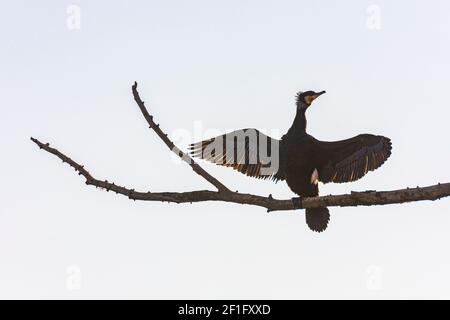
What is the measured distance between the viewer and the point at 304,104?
834 cm

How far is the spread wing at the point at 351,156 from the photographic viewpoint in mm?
7773

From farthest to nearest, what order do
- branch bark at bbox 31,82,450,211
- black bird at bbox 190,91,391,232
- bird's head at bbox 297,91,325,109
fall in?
bird's head at bbox 297,91,325,109 < black bird at bbox 190,91,391,232 < branch bark at bbox 31,82,450,211

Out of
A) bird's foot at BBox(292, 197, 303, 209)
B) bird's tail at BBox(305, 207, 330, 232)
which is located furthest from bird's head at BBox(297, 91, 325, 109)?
bird's foot at BBox(292, 197, 303, 209)

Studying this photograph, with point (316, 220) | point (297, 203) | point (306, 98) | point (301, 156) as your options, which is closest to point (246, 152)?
point (301, 156)

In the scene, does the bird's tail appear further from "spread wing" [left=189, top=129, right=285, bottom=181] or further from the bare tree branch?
the bare tree branch

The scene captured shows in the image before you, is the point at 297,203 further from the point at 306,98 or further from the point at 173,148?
the point at 306,98

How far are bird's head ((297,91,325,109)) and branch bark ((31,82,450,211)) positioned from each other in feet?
12.2

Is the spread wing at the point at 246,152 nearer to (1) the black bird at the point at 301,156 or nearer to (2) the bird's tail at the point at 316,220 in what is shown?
(1) the black bird at the point at 301,156

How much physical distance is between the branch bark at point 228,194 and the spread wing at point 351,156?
3125 mm

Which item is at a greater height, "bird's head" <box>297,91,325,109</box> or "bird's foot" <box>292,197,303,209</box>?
"bird's head" <box>297,91,325,109</box>

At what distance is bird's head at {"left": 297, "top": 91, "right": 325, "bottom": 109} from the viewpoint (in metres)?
8.32
